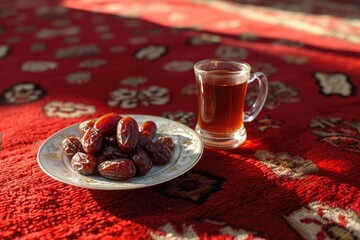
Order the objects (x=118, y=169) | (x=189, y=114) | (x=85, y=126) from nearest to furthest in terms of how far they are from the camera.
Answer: (x=118, y=169) → (x=85, y=126) → (x=189, y=114)

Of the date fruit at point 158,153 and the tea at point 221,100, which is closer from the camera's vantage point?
the date fruit at point 158,153

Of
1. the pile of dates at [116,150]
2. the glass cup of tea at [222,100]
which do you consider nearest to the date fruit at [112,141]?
the pile of dates at [116,150]

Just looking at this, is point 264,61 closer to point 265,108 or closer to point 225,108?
point 265,108

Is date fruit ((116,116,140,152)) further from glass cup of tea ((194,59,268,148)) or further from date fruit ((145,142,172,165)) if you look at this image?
glass cup of tea ((194,59,268,148))

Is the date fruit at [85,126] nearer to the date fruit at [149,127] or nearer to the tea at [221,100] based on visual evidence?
the date fruit at [149,127]

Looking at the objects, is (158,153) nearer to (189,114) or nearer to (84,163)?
(84,163)

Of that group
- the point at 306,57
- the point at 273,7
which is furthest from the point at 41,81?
the point at 273,7

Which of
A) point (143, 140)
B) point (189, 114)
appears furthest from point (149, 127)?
point (189, 114)
